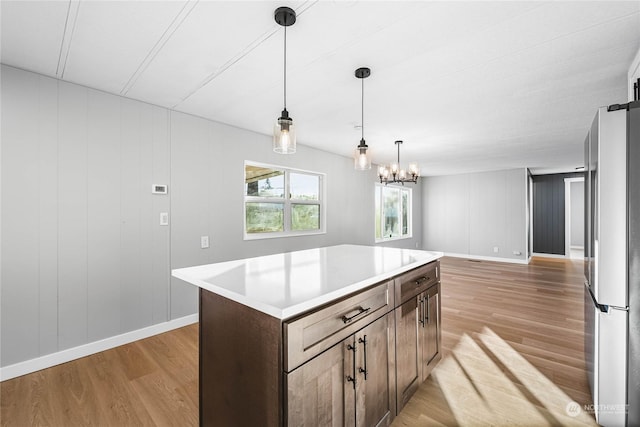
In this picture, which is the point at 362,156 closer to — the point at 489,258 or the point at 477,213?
the point at 477,213

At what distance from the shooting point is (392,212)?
24.2 feet

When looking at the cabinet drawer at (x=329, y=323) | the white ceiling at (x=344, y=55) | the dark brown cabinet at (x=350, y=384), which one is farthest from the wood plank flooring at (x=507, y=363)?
the white ceiling at (x=344, y=55)

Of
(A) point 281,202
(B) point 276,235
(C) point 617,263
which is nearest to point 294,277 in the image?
(C) point 617,263

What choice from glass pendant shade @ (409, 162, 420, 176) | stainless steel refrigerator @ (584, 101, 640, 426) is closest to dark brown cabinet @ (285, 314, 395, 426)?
stainless steel refrigerator @ (584, 101, 640, 426)

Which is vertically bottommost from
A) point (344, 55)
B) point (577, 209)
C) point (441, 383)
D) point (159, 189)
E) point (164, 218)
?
point (441, 383)

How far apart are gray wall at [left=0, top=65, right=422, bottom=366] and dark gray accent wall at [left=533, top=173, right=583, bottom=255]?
322 inches

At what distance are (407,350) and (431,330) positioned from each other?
17.0 inches

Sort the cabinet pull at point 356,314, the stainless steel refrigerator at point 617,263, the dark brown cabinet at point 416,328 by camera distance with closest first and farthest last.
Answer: the cabinet pull at point 356,314 → the stainless steel refrigerator at point 617,263 → the dark brown cabinet at point 416,328

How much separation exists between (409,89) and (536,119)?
6.36 feet

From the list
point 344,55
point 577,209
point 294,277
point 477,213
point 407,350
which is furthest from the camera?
point 577,209

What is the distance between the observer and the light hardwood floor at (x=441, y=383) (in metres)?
1.74

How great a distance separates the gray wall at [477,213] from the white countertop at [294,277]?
20.3 feet

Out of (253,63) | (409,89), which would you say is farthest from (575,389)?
(253,63)

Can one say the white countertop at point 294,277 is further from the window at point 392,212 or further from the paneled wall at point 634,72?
the window at point 392,212
